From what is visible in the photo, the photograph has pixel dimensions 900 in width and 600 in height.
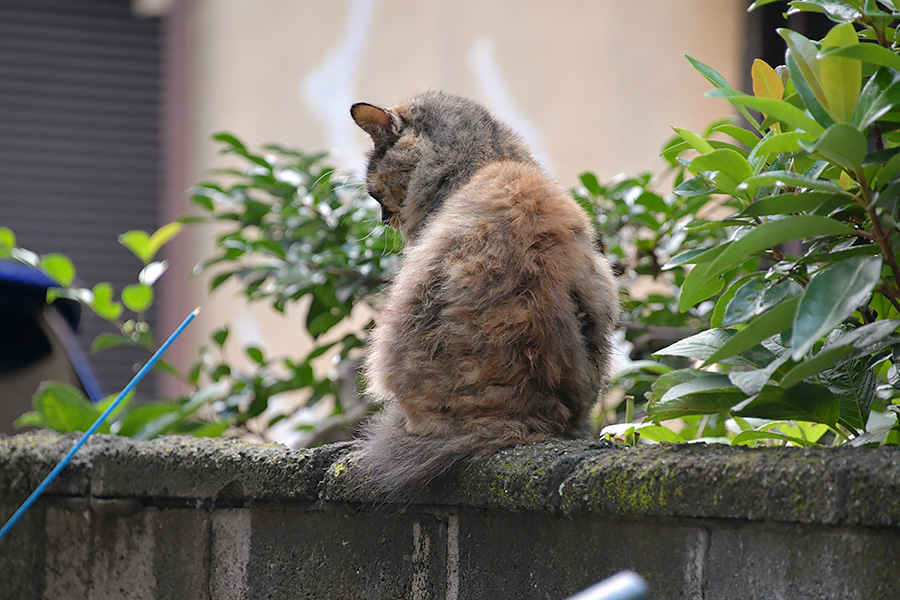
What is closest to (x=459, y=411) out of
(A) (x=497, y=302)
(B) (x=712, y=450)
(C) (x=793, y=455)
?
(A) (x=497, y=302)

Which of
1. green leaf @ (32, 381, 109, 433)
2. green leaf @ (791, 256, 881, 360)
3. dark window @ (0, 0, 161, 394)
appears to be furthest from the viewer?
dark window @ (0, 0, 161, 394)

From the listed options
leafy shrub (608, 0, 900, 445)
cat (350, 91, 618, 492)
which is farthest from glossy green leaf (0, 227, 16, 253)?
leafy shrub (608, 0, 900, 445)

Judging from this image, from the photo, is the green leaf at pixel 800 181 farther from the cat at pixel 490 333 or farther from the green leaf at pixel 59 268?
the green leaf at pixel 59 268

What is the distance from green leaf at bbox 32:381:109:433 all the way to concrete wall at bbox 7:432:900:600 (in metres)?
0.27

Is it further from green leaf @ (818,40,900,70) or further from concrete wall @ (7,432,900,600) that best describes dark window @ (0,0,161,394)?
green leaf @ (818,40,900,70)

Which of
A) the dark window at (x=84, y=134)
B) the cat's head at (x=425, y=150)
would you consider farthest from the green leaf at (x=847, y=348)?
the dark window at (x=84, y=134)

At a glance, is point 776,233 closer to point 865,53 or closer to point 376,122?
point 865,53

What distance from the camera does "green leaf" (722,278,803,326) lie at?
147 centimetres

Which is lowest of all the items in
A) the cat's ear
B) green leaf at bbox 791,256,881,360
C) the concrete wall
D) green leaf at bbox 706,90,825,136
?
the concrete wall

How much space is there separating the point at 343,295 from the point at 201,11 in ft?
12.6

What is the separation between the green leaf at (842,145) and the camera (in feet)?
4.11

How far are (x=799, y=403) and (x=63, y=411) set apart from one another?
6.80ft

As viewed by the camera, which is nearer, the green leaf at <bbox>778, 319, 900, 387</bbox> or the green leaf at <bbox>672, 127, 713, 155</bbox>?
the green leaf at <bbox>778, 319, 900, 387</bbox>

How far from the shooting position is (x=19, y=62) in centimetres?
598
